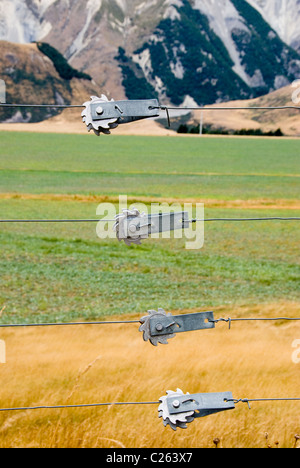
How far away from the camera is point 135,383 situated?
396cm

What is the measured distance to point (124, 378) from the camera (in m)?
4.04

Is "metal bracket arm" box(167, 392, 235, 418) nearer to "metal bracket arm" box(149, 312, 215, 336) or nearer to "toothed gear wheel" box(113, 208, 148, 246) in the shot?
"metal bracket arm" box(149, 312, 215, 336)

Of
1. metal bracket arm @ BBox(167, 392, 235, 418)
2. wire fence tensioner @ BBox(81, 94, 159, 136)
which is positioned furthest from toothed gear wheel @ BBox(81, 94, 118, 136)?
metal bracket arm @ BBox(167, 392, 235, 418)

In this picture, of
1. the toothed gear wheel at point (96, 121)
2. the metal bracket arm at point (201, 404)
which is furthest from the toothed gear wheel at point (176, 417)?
the toothed gear wheel at point (96, 121)

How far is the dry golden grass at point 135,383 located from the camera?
3498 millimetres

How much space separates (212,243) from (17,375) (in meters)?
13.3

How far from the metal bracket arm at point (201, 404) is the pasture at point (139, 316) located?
27.1 inches

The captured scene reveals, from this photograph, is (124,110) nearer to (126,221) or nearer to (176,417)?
(126,221)

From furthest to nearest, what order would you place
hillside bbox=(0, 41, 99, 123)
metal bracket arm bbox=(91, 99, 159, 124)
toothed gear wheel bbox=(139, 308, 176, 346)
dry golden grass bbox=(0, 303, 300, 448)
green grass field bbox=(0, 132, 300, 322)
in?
hillside bbox=(0, 41, 99, 123) → green grass field bbox=(0, 132, 300, 322) → dry golden grass bbox=(0, 303, 300, 448) → toothed gear wheel bbox=(139, 308, 176, 346) → metal bracket arm bbox=(91, 99, 159, 124)

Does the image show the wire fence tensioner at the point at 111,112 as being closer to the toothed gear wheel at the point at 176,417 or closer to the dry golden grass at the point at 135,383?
the toothed gear wheel at the point at 176,417

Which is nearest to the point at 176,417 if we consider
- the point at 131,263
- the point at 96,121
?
the point at 96,121

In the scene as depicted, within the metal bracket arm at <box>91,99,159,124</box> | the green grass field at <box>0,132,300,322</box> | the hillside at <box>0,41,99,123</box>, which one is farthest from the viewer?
the hillside at <box>0,41,99,123</box>

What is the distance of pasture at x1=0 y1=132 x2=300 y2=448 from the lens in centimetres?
358

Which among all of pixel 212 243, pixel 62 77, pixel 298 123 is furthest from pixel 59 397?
pixel 62 77
